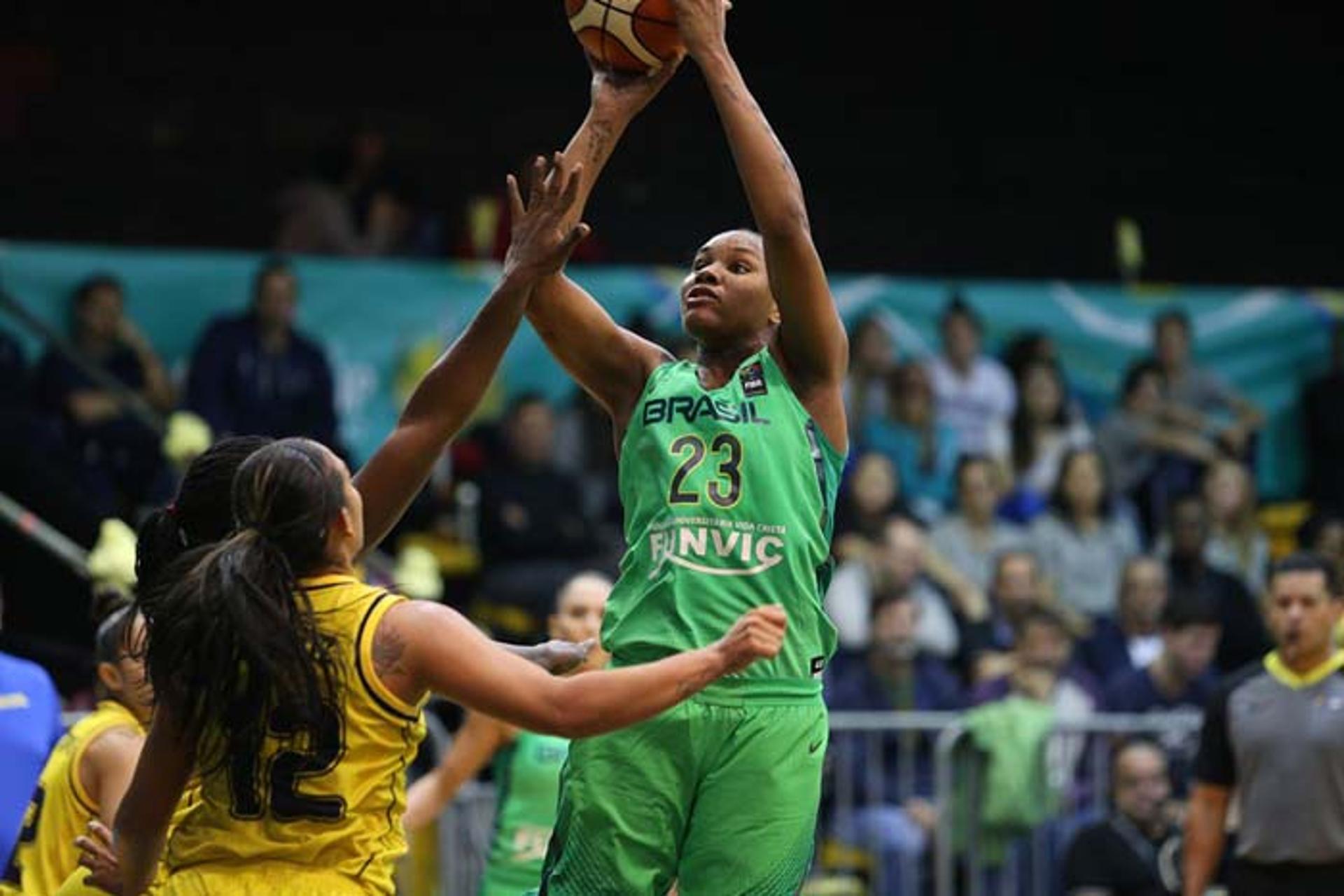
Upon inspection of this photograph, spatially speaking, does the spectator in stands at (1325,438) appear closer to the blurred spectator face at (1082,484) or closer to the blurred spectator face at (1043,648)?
the blurred spectator face at (1082,484)

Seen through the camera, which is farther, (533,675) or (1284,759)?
(1284,759)

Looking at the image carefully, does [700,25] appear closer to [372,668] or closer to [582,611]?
[372,668]

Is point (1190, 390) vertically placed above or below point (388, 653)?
above

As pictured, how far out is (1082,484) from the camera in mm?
14836

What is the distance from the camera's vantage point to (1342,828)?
9.80m

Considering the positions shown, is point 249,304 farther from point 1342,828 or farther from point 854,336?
point 1342,828

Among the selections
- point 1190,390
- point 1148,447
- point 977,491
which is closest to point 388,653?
point 977,491

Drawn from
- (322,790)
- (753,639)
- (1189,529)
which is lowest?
(322,790)

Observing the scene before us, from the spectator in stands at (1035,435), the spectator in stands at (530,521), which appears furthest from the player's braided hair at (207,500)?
the spectator in stands at (1035,435)

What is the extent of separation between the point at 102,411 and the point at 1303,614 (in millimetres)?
6206

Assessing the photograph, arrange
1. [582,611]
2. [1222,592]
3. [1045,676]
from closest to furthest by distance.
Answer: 1. [582,611]
2. [1045,676]
3. [1222,592]

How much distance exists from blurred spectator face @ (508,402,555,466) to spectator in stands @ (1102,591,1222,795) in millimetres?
3280

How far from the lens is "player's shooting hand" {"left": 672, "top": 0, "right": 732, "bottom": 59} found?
6355mm

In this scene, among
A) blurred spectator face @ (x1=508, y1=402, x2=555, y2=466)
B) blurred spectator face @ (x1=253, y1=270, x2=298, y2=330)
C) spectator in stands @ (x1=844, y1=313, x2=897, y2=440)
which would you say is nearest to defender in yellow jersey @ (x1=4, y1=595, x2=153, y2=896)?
blurred spectator face @ (x1=253, y1=270, x2=298, y2=330)
